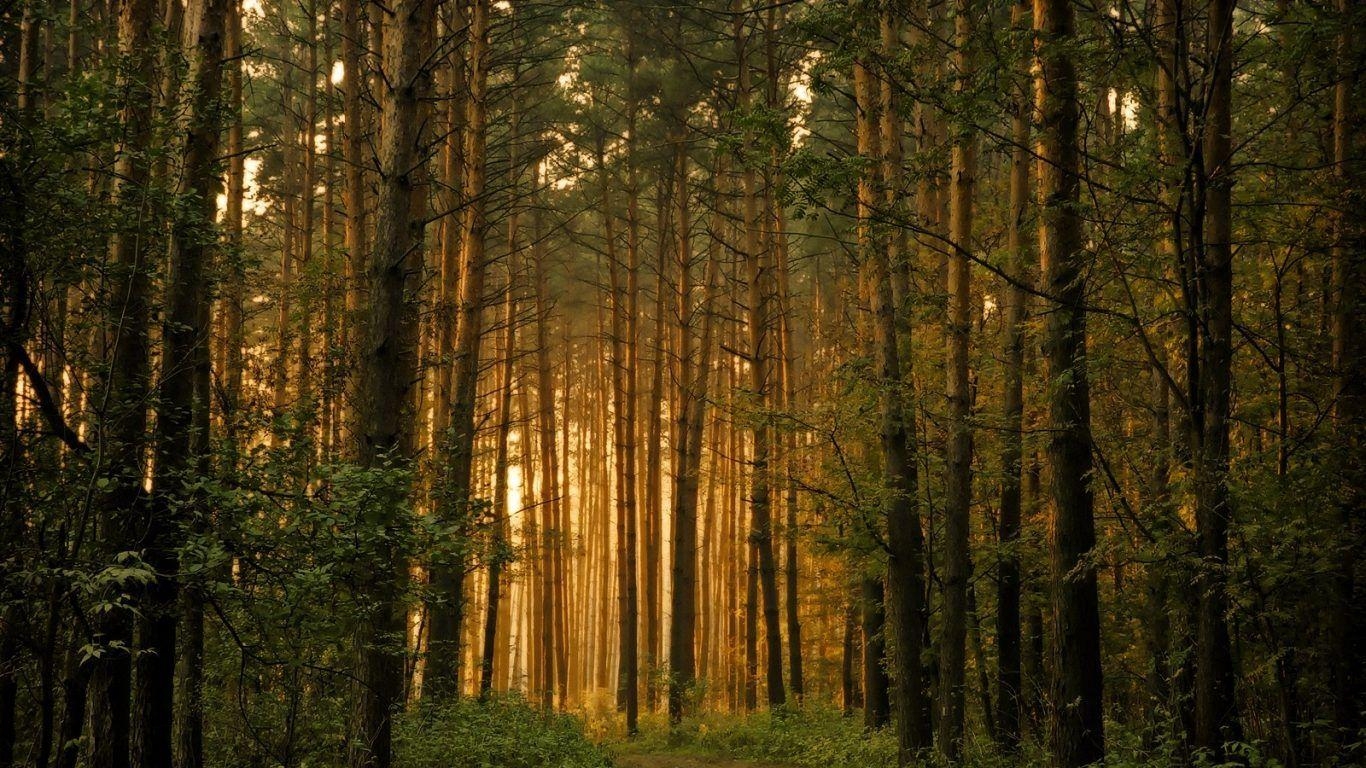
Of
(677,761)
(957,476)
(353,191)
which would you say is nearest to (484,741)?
(677,761)

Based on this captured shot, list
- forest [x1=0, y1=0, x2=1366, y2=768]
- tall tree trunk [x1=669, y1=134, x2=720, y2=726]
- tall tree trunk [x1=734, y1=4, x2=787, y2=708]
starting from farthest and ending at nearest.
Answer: tall tree trunk [x1=669, y1=134, x2=720, y2=726] < tall tree trunk [x1=734, y1=4, x2=787, y2=708] < forest [x1=0, y1=0, x2=1366, y2=768]

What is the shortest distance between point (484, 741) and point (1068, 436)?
7606mm

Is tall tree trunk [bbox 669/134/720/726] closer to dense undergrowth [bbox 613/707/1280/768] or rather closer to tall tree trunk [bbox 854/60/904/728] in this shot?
dense undergrowth [bbox 613/707/1280/768]

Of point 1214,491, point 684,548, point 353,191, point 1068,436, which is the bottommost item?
point 684,548

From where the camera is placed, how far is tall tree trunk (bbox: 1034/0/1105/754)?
21.7ft

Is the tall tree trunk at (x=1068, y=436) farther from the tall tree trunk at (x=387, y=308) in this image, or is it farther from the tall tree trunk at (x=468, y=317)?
the tall tree trunk at (x=468, y=317)

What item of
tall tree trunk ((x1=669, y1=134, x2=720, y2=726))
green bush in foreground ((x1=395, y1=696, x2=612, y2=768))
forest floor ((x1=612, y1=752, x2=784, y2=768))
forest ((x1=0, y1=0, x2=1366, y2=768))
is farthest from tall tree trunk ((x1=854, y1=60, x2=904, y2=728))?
green bush in foreground ((x1=395, y1=696, x2=612, y2=768))

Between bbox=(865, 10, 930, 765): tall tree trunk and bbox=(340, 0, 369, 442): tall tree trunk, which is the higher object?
bbox=(340, 0, 369, 442): tall tree trunk

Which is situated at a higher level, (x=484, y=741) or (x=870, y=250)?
(x=870, y=250)

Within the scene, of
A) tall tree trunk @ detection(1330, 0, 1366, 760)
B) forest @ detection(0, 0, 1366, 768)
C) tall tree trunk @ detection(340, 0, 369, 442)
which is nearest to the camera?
forest @ detection(0, 0, 1366, 768)

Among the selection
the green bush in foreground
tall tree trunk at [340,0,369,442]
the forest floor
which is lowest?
the forest floor

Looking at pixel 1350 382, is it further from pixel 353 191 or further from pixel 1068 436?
pixel 353 191

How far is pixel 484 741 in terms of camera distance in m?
10.4

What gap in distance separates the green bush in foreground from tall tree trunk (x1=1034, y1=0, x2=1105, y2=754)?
599 cm
